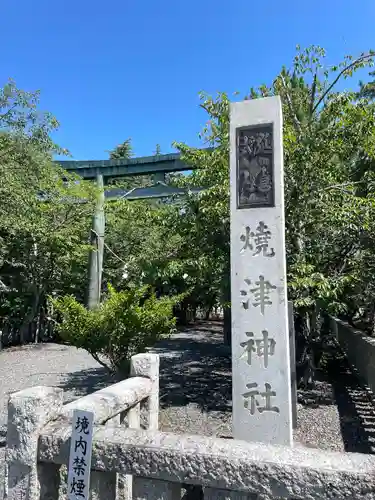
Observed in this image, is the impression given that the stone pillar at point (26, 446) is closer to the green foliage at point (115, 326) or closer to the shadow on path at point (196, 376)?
the green foliage at point (115, 326)

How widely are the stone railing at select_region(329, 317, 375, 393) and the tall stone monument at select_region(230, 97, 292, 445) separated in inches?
140

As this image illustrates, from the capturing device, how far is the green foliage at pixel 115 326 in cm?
515

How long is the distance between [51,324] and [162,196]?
22.8ft

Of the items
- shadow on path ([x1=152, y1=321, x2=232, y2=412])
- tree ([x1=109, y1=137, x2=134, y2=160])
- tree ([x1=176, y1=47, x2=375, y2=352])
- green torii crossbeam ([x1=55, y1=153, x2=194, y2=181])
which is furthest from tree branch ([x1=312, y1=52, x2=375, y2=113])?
tree ([x1=109, y1=137, x2=134, y2=160])

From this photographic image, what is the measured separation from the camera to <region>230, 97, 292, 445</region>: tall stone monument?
3348 millimetres

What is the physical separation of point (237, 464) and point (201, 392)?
217 inches

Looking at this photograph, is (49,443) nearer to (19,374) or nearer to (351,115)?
(351,115)

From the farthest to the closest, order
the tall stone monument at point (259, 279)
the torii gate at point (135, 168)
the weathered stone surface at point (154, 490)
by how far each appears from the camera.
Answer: the torii gate at point (135, 168) → the tall stone monument at point (259, 279) → the weathered stone surface at point (154, 490)

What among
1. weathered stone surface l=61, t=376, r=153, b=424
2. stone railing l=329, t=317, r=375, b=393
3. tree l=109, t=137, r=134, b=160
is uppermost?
tree l=109, t=137, r=134, b=160

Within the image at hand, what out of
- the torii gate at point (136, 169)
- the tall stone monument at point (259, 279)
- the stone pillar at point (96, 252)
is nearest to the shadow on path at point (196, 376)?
the stone pillar at point (96, 252)

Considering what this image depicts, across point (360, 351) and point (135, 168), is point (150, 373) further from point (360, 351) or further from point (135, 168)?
point (135, 168)

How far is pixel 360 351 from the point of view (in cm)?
752

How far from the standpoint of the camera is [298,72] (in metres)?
6.27

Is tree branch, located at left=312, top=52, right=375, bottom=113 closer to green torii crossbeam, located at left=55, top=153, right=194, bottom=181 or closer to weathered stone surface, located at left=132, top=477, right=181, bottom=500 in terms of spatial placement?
weathered stone surface, located at left=132, top=477, right=181, bottom=500
